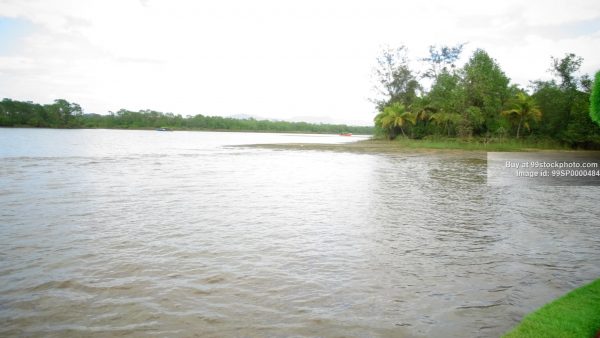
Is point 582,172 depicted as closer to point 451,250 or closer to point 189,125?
point 451,250

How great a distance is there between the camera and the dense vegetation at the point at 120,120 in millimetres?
102500

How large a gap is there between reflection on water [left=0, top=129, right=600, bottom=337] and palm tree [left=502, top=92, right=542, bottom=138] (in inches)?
1204

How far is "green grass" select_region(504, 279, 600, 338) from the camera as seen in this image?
329 centimetres

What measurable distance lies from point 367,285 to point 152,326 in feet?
8.59

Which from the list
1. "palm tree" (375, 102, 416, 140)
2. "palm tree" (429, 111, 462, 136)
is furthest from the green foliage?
"palm tree" (375, 102, 416, 140)

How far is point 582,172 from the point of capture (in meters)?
20.0

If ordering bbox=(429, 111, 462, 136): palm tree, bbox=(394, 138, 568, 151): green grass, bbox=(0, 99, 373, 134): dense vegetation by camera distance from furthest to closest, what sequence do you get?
bbox=(0, 99, 373, 134): dense vegetation < bbox=(429, 111, 462, 136): palm tree < bbox=(394, 138, 568, 151): green grass

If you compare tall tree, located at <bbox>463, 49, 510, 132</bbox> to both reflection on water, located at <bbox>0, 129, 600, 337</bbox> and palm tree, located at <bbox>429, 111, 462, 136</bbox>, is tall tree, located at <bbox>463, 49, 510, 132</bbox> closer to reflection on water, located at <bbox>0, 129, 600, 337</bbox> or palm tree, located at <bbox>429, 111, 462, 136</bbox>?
palm tree, located at <bbox>429, 111, 462, 136</bbox>

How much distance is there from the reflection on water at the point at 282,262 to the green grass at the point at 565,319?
0.26 metres

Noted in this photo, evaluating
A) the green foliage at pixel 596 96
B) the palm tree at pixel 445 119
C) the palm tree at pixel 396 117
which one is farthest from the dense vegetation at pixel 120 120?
the green foliage at pixel 596 96

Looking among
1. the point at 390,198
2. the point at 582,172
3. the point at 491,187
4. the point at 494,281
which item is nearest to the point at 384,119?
the point at 582,172

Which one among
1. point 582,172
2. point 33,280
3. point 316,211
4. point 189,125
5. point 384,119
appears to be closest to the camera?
point 33,280

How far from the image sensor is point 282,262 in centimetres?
551

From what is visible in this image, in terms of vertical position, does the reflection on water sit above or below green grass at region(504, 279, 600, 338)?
below
